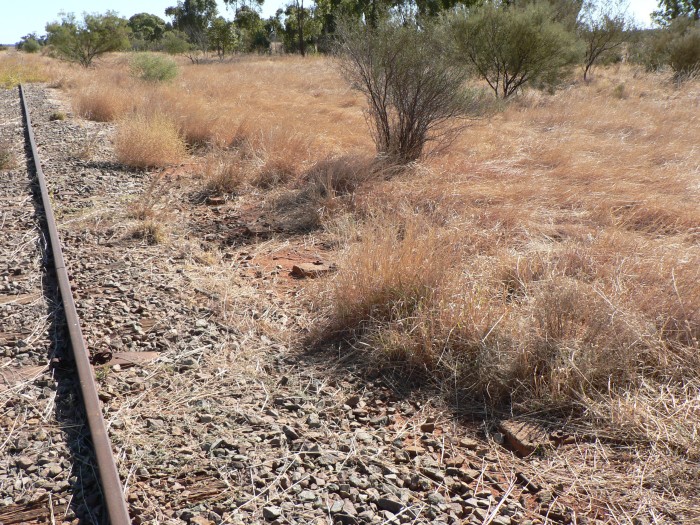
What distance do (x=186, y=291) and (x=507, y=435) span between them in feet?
9.44

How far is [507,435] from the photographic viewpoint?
3.09m

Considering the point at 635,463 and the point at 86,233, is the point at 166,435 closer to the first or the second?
the point at 635,463

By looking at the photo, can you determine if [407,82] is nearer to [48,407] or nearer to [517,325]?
[517,325]

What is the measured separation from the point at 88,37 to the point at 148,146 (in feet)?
94.2

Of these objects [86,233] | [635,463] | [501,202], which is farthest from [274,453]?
[501,202]

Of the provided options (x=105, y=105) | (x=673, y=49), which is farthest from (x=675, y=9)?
(x=105, y=105)

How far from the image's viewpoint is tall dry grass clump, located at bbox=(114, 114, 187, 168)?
30.8ft

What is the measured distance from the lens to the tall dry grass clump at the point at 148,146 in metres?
9.40

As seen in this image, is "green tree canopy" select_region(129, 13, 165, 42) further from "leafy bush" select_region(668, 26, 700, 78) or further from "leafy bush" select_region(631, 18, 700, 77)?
"leafy bush" select_region(668, 26, 700, 78)

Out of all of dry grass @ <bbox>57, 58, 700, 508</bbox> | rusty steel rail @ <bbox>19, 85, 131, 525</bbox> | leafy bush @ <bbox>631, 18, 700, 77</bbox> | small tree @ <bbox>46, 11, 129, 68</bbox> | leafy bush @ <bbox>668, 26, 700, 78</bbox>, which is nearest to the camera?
rusty steel rail @ <bbox>19, 85, 131, 525</bbox>

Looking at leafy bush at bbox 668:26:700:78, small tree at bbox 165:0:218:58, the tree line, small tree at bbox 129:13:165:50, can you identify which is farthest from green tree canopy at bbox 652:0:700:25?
small tree at bbox 129:13:165:50

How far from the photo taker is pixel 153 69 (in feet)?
71.1

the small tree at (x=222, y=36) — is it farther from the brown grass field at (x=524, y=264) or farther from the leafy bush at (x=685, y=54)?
the brown grass field at (x=524, y=264)

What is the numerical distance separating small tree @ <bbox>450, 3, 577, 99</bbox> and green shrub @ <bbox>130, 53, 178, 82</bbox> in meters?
11.0
